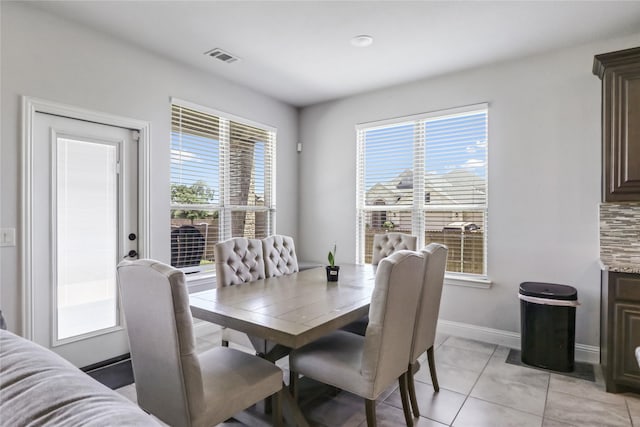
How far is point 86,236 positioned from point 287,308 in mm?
1958

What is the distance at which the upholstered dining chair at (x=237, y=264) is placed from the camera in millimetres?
2528

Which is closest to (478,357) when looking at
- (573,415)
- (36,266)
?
(573,415)

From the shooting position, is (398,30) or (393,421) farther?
(398,30)

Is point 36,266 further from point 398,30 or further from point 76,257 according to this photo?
point 398,30

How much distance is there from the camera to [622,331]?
246 cm

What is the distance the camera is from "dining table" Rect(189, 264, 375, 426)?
5.42ft

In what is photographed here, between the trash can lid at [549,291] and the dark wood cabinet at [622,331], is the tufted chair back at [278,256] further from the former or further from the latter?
the dark wood cabinet at [622,331]

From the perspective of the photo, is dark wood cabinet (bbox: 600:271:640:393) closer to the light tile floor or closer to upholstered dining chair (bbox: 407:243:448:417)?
the light tile floor

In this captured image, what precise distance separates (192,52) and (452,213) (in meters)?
3.06

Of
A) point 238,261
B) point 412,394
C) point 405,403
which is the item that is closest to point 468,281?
point 412,394

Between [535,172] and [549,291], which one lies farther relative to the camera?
[535,172]

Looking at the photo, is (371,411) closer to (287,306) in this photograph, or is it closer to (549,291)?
(287,306)

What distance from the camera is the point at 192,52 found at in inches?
127

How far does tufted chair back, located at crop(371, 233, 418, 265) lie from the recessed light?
1806 millimetres
